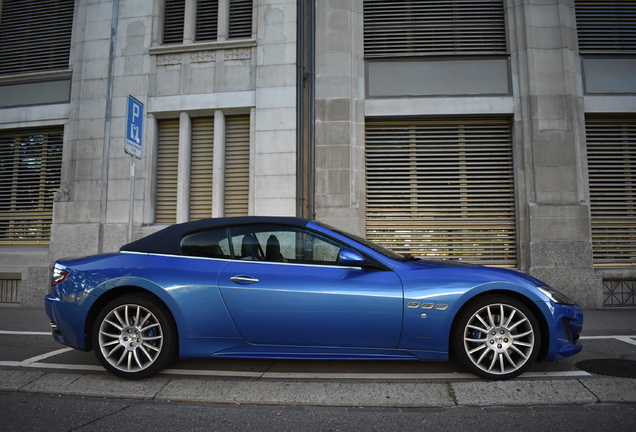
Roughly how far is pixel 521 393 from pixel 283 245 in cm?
218

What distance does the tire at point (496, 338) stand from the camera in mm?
3170

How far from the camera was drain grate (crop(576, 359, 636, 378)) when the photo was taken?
3.39 metres

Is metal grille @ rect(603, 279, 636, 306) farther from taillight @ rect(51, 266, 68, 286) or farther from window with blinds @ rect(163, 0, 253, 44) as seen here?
window with blinds @ rect(163, 0, 253, 44)

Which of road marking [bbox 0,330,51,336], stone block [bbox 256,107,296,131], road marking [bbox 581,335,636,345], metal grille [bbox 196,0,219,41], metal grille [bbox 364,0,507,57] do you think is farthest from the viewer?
metal grille [bbox 196,0,219,41]

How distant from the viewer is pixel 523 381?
3070mm

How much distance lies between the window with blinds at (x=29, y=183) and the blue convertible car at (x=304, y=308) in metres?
7.73

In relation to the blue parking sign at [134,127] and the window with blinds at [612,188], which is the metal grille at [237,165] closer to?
the blue parking sign at [134,127]

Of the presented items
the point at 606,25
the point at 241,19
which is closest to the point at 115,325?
the point at 241,19

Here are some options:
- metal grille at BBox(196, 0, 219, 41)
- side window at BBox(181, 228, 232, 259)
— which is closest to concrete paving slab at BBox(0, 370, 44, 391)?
side window at BBox(181, 228, 232, 259)

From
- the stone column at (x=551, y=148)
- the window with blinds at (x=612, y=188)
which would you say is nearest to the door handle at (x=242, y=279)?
A: the stone column at (x=551, y=148)

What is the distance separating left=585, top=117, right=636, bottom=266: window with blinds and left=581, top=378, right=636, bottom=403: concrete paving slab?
637cm

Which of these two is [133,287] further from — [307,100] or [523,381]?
[307,100]

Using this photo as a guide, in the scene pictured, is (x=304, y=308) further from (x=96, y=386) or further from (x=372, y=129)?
(x=372, y=129)

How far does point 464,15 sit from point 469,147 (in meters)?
3.15
